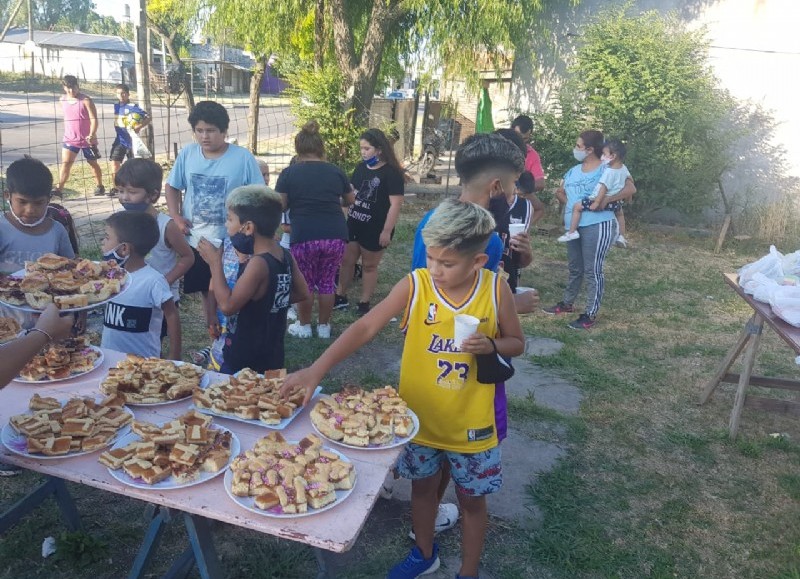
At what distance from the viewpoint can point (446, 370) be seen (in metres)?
2.52

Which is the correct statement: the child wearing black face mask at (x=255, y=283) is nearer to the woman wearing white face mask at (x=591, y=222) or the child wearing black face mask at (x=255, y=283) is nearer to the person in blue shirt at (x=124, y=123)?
the woman wearing white face mask at (x=591, y=222)

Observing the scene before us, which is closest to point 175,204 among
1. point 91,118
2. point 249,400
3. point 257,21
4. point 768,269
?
point 249,400

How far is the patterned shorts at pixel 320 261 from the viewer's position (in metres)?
5.55

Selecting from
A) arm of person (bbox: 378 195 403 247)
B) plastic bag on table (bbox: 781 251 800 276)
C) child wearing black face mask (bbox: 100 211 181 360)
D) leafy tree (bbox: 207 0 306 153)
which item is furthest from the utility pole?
plastic bag on table (bbox: 781 251 800 276)

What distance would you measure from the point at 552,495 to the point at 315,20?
1153 cm

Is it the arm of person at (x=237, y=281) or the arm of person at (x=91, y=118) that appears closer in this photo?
the arm of person at (x=237, y=281)

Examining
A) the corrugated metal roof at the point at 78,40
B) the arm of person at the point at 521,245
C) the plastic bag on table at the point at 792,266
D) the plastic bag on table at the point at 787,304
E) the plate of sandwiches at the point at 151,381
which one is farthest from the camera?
the corrugated metal roof at the point at 78,40

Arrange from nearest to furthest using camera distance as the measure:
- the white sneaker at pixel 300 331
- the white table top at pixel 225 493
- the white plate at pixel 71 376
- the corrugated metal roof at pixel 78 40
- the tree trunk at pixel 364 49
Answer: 1. the white table top at pixel 225 493
2. the white plate at pixel 71 376
3. the white sneaker at pixel 300 331
4. the tree trunk at pixel 364 49
5. the corrugated metal roof at pixel 78 40

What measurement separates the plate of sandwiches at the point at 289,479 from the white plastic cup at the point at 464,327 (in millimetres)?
610

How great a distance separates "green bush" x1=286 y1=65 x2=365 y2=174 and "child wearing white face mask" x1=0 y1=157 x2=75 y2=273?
7555mm

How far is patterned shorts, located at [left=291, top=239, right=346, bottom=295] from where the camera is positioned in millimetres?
5547

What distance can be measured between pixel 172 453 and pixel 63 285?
1.30 meters

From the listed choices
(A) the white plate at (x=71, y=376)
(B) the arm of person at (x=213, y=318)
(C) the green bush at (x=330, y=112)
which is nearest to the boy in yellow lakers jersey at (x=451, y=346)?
(A) the white plate at (x=71, y=376)

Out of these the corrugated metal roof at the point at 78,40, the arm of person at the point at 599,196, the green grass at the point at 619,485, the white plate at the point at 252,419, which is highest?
the corrugated metal roof at the point at 78,40
